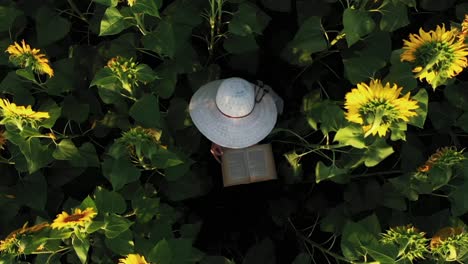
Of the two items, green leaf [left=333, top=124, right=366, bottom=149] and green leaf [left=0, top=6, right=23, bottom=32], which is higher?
green leaf [left=0, top=6, right=23, bottom=32]

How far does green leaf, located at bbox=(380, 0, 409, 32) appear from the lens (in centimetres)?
137

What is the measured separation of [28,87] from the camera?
143 cm

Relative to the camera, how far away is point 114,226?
1.17 metres

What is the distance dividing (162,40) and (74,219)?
0.61 metres

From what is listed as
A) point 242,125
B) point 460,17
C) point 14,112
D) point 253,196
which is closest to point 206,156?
point 253,196

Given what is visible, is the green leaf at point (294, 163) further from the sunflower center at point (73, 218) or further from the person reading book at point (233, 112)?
the sunflower center at point (73, 218)

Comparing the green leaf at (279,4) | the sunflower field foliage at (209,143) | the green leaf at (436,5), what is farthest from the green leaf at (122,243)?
the green leaf at (436,5)

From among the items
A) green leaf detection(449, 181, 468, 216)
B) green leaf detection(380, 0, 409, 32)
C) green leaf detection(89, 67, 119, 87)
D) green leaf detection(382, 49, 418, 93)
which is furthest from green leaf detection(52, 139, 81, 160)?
green leaf detection(449, 181, 468, 216)

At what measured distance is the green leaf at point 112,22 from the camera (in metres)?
1.23

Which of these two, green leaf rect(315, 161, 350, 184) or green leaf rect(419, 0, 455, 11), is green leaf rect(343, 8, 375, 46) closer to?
green leaf rect(315, 161, 350, 184)

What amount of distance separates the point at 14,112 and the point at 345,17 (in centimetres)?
96

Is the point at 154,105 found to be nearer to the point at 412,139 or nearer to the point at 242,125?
the point at 242,125

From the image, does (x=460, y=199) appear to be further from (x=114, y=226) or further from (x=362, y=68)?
(x=114, y=226)

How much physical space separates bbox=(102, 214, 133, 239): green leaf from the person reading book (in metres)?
0.44
